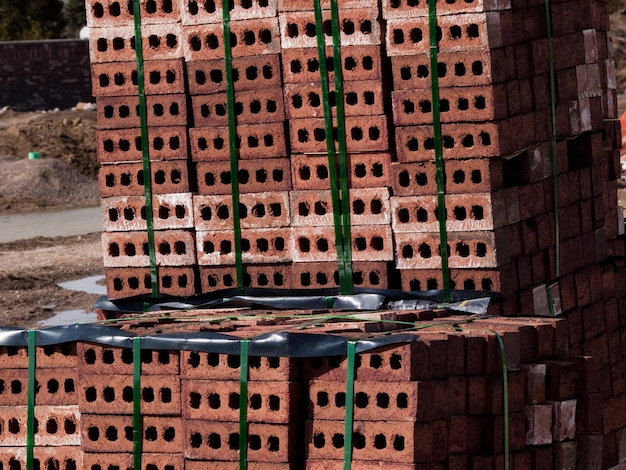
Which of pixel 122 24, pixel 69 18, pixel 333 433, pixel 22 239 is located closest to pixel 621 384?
pixel 333 433

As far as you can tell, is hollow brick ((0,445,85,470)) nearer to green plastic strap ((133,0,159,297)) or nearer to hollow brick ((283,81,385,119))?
green plastic strap ((133,0,159,297))

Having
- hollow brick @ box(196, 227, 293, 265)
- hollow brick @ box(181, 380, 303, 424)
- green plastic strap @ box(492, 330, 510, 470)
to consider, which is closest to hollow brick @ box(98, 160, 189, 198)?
hollow brick @ box(196, 227, 293, 265)

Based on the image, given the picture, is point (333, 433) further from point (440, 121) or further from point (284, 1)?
point (284, 1)

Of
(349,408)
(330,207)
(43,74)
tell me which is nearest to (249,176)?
(330,207)

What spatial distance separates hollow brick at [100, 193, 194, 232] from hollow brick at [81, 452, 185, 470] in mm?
2038

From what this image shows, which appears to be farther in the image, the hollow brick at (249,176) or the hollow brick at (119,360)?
the hollow brick at (249,176)

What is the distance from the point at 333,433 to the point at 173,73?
10.2ft

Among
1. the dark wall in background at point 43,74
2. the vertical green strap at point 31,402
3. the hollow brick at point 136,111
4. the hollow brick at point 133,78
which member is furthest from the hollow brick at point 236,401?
the dark wall in background at point 43,74

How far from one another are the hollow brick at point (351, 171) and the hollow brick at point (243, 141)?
161mm

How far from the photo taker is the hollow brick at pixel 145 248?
986 centimetres

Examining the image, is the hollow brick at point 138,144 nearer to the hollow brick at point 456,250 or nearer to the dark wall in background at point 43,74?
the hollow brick at point 456,250

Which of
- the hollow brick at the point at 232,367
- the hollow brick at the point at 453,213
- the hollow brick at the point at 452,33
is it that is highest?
the hollow brick at the point at 452,33

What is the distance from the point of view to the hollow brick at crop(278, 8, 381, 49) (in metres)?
9.35

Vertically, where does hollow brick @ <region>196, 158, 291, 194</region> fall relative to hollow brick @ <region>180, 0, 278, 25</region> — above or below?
below
